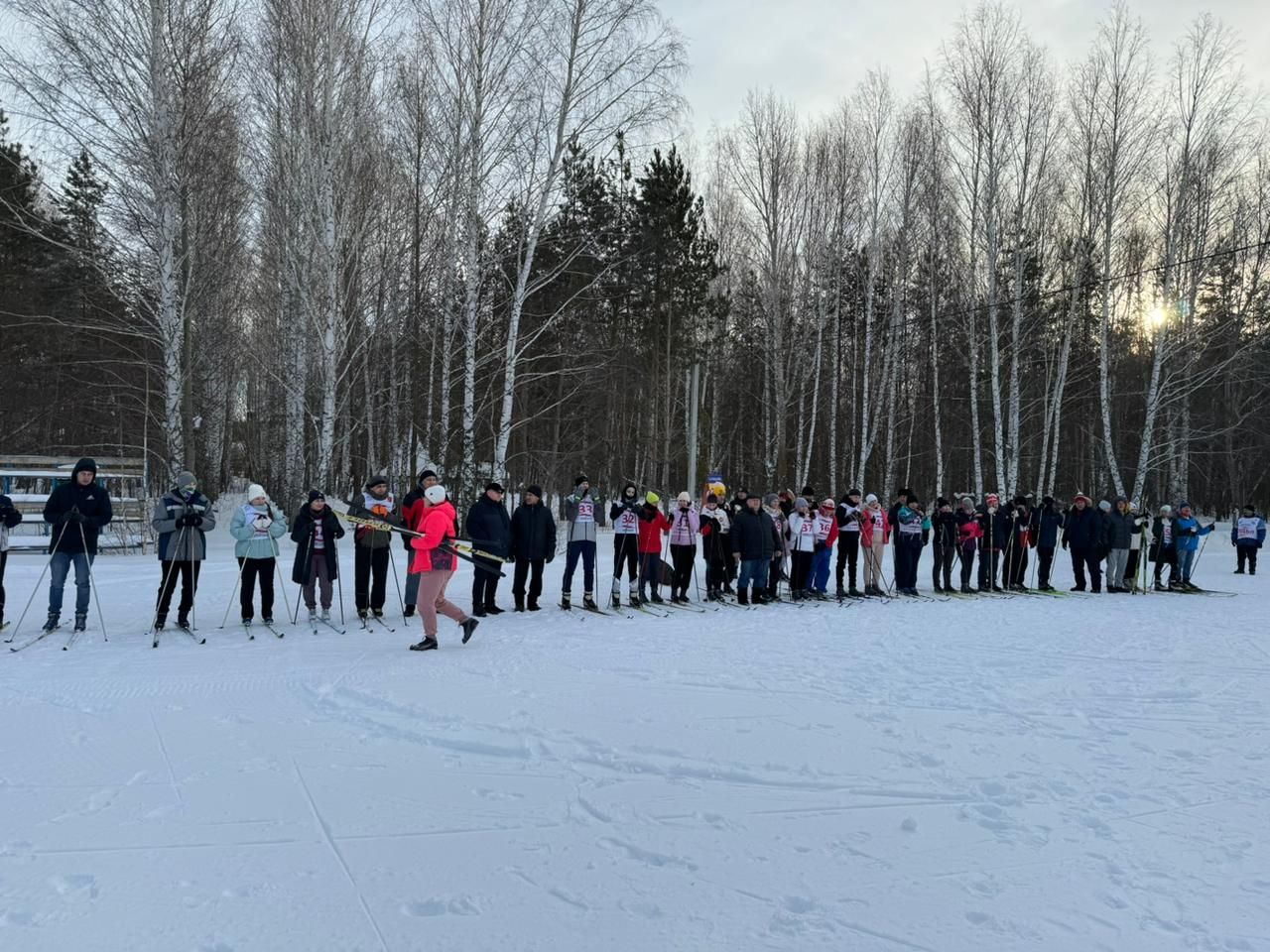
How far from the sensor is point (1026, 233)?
2355cm

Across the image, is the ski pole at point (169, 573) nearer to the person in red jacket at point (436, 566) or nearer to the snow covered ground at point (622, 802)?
the snow covered ground at point (622, 802)

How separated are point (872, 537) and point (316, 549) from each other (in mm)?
8820

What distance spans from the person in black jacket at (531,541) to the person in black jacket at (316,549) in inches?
89.2

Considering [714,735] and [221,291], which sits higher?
[221,291]

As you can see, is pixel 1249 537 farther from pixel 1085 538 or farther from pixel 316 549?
pixel 316 549

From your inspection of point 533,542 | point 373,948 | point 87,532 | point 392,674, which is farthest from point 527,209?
point 373,948

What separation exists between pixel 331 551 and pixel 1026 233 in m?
21.3

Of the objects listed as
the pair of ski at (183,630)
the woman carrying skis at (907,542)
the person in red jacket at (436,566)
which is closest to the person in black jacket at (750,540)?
the woman carrying skis at (907,542)

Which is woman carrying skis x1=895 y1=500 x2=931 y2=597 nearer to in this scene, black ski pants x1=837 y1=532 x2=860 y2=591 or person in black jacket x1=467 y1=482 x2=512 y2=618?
black ski pants x1=837 y1=532 x2=860 y2=591

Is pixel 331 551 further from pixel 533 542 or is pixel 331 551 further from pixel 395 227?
pixel 395 227

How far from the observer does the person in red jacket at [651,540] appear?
12086 millimetres

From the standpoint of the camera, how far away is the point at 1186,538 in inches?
667

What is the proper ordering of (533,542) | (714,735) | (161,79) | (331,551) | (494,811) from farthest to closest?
(161,79), (533,542), (331,551), (714,735), (494,811)

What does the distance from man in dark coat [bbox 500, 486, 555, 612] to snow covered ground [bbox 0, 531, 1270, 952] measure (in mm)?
3253
